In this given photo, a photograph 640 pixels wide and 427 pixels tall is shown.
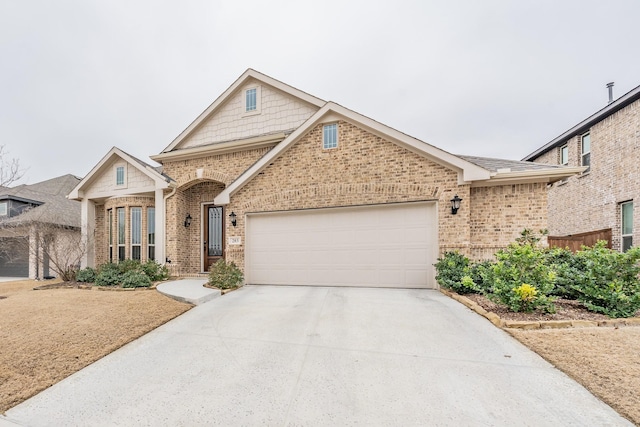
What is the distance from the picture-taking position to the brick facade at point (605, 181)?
9078 mm

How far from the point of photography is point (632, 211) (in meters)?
9.21

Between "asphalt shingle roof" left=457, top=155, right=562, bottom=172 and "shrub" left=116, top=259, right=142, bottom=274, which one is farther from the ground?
"asphalt shingle roof" left=457, top=155, right=562, bottom=172

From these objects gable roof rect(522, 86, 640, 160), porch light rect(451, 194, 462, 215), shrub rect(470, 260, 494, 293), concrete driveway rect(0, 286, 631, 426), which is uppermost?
gable roof rect(522, 86, 640, 160)

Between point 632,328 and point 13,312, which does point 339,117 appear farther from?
point 13,312

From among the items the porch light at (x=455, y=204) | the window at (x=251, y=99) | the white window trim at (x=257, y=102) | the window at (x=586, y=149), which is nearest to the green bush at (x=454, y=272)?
the porch light at (x=455, y=204)

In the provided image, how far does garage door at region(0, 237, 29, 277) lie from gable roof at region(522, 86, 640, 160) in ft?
82.2

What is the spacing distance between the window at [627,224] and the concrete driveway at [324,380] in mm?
9661

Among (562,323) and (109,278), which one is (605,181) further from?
(109,278)

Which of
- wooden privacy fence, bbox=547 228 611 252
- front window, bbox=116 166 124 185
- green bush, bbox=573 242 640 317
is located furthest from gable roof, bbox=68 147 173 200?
wooden privacy fence, bbox=547 228 611 252

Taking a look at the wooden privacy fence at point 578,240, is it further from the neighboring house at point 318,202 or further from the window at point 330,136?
the window at point 330,136

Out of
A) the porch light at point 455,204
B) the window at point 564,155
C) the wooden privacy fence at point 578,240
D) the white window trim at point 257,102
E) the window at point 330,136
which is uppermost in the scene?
the white window trim at point 257,102

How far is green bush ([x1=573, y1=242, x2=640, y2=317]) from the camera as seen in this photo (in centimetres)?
423

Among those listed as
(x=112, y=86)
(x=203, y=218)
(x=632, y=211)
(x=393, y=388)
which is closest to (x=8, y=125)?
(x=112, y=86)

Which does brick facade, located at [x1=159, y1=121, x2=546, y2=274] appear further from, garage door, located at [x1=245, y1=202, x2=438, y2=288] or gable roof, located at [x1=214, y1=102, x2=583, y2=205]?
garage door, located at [x1=245, y1=202, x2=438, y2=288]
